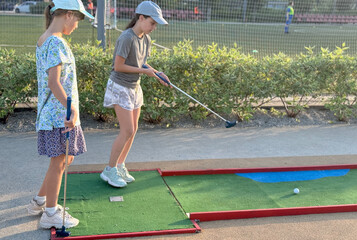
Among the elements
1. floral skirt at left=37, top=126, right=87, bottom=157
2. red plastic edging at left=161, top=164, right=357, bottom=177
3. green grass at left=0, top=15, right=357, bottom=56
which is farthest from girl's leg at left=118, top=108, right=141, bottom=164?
green grass at left=0, top=15, right=357, bottom=56

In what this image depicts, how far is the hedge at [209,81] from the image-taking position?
625 centimetres

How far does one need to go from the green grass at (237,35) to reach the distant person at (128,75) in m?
12.6

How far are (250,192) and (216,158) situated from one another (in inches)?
42.2

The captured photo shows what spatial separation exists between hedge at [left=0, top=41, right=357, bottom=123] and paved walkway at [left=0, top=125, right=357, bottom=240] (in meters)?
0.39

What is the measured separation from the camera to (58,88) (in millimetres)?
3164

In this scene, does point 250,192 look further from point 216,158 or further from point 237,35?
point 237,35

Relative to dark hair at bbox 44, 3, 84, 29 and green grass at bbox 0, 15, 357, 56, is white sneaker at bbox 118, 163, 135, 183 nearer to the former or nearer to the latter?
dark hair at bbox 44, 3, 84, 29

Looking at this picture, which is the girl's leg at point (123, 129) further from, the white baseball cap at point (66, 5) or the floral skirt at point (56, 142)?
the white baseball cap at point (66, 5)

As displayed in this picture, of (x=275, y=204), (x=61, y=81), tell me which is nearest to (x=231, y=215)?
(x=275, y=204)

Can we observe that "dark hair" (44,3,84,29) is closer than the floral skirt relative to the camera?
Yes

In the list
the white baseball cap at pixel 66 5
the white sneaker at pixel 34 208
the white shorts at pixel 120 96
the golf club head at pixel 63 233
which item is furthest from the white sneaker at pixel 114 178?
Result: the white baseball cap at pixel 66 5

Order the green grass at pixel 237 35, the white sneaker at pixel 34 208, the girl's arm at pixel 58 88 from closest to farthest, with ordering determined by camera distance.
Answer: the girl's arm at pixel 58 88 → the white sneaker at pixel 34 208 → the green grass at pixel 237 35

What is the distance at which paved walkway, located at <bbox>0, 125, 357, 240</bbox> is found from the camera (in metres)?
3.71

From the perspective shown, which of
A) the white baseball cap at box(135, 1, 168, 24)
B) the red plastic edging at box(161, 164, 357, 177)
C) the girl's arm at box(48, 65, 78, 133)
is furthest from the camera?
the red plastic edging at box(161, 164, 357, 177)
